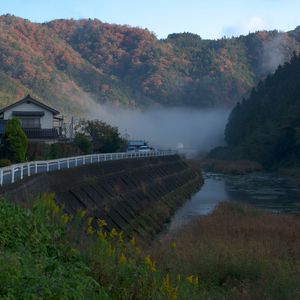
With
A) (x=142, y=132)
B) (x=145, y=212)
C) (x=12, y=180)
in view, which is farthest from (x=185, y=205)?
(x=142, y=132)

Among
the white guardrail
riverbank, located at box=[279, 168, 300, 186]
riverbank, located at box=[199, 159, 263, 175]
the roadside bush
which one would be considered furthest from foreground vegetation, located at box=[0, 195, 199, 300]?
riverbank, located at box=[199, 159, 263, 175]

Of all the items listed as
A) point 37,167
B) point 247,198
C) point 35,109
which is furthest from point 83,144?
point 37,167

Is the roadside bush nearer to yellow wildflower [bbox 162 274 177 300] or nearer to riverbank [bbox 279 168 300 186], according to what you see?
yellow wildflower [bbox 162 274 177 300]

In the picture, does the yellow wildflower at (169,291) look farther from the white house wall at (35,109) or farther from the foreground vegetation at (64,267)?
the white house wall at (35,109)

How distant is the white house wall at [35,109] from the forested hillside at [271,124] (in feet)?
139

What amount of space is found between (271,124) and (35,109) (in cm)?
6393

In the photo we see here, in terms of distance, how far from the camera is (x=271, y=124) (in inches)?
4218

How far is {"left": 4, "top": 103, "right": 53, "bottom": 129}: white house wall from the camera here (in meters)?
50.5

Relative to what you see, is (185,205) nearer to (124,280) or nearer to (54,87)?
(124,280)

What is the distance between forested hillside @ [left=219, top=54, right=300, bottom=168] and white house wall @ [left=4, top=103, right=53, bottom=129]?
42.4 meters

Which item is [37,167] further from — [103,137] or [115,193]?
[103,137]

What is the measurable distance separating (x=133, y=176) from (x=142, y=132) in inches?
6134

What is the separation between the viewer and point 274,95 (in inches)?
4865

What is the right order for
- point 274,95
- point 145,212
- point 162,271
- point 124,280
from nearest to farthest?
1. point 124,280
2. point 162,271
3. point 145,212
4. point 274,95
